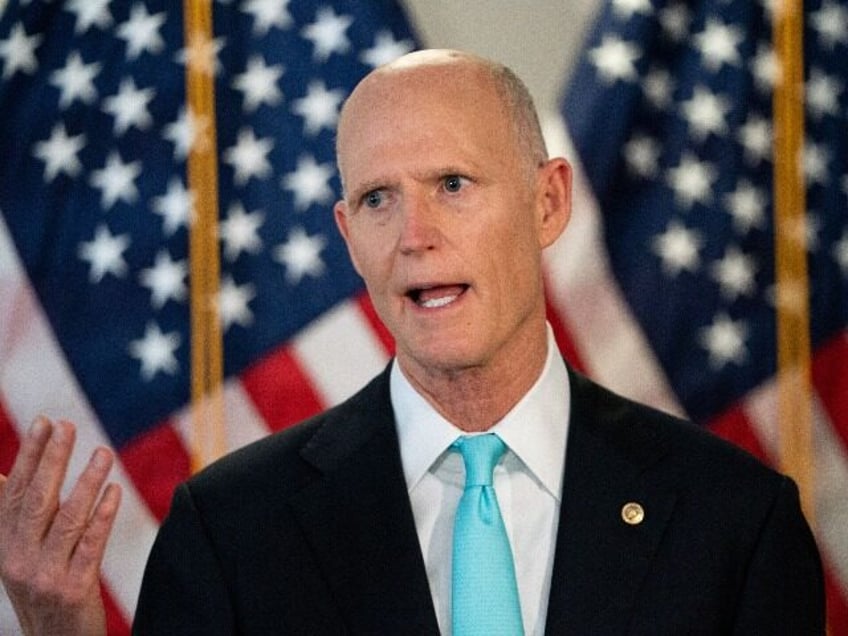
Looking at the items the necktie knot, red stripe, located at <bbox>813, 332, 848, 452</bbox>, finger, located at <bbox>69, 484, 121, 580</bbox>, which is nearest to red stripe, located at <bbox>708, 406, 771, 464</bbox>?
red stripe, located at <bbox>813, 332, 848, 452</bbox>

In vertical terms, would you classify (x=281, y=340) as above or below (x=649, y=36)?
below

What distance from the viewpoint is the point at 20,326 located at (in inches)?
91.4

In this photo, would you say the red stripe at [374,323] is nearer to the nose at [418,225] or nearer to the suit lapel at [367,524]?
the suit lapel at [367,524]

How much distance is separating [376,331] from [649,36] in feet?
2.08

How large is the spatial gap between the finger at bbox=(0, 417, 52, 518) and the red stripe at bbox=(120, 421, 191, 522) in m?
0.65

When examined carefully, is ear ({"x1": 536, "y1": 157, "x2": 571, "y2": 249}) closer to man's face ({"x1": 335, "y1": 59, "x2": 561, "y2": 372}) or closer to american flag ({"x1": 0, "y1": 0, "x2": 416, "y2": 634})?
man's face ({"x1": 335, "y1": 59, "x2": 561, "y2": 372})

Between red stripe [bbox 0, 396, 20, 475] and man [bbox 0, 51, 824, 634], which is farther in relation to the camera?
red stripe [bbox 0, 396, 20, 475]

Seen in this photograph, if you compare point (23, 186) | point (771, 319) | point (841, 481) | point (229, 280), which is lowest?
point (841, 481)

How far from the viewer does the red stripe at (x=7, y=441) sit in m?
2.34

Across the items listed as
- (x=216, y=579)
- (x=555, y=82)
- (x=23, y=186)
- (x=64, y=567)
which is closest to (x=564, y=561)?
(x=216, y=579)

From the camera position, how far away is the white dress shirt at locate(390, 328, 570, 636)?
65.8 inches

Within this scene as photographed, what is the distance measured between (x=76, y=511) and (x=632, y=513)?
625mm

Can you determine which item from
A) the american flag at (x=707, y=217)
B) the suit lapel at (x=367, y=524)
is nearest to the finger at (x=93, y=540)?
the suit lapel at (x=367, y=524)

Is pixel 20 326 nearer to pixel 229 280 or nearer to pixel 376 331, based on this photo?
pixel 229 280
